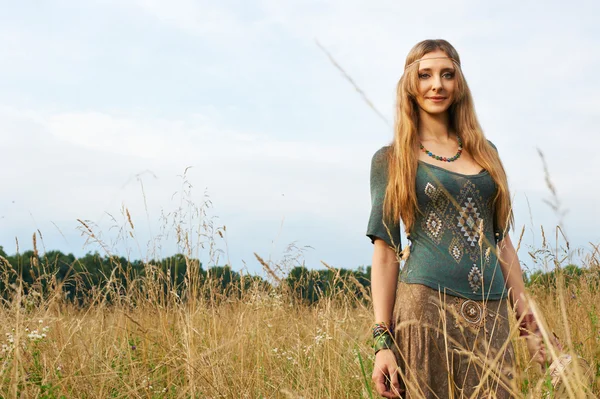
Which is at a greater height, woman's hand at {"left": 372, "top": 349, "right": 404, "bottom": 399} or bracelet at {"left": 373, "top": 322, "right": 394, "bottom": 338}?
bracelet at {"left": 373, "top": 322, "right": 394, "bottom": 338}

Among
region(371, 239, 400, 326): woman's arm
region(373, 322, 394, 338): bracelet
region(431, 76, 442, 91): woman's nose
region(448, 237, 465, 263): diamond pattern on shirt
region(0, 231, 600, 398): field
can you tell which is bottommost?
region(0, 231, 600, 398): field

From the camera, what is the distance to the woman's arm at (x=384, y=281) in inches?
89.6

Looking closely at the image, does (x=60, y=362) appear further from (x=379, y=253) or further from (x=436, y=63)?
(x=436, y=63)

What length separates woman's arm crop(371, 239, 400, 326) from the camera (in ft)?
7.47

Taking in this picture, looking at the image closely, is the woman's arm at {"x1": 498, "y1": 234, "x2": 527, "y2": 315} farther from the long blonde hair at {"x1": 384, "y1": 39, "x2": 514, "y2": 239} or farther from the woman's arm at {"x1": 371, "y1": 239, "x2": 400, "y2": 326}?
the woman's arm at {"x1": 371, "y1": 239, "x2": 400, "y2": 326}

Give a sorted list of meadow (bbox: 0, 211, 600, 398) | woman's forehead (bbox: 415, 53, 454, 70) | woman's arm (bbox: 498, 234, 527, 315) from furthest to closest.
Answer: meadow (bbox: 0, 211, 600, 398), woman's forehead (bbox: 415, 53, 454, 70), woman's arm (bbox: 498, 234, 527, 315)

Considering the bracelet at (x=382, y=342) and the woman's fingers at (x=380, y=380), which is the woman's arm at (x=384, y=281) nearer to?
the bracelet at (x=382, y=342)

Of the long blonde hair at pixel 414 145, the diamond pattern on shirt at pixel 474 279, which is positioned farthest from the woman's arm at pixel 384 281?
the diamond pattern on shirt at pixel 474 279

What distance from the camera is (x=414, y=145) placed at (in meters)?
2.46

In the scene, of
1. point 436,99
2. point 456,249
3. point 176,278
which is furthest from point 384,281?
point 176,278

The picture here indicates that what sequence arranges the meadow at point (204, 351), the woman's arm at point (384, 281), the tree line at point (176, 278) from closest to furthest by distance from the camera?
1. the woman's arm at point (384, 281)
2. the meadow at point (204, 351)
3. the tree line at point (176, 278)

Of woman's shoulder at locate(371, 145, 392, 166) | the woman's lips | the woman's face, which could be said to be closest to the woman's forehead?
the woman's face

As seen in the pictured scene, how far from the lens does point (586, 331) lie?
4.00 metres

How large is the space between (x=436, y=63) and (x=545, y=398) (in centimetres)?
136
